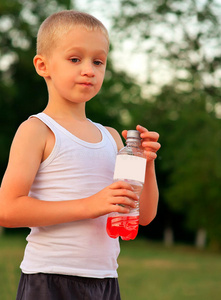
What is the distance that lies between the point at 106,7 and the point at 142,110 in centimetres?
322

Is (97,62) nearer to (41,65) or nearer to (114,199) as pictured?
(41,65)

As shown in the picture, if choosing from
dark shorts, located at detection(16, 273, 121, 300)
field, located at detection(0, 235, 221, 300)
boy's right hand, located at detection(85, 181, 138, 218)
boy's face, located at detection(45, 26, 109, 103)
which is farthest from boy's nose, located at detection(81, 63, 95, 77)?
field, located at detection(0, 235, 221, 300)

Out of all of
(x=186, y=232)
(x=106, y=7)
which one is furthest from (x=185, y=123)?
(x=186, y=232)

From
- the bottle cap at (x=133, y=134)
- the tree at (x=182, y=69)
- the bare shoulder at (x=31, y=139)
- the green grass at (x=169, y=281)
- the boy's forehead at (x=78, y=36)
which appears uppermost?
the tree at (x=182, y=69)

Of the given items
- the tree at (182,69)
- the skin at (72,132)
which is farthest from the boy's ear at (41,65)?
the tree at (182,69)

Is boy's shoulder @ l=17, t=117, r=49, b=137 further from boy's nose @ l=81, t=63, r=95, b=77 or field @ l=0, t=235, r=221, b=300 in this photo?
field @ l=0, t=235, r=221, b=300

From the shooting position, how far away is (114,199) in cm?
192

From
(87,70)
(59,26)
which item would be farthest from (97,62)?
(59,26)

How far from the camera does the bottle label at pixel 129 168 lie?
2.02m

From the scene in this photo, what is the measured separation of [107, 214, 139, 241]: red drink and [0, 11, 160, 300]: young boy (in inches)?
2.4

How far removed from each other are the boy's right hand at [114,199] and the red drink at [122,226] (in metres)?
0.13

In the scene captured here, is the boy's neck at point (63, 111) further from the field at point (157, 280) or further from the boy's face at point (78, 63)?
the field at point (157, 280)

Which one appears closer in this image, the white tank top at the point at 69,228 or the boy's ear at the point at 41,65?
the white tank top at the point at 69,228

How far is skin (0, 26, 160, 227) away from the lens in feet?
6.57
